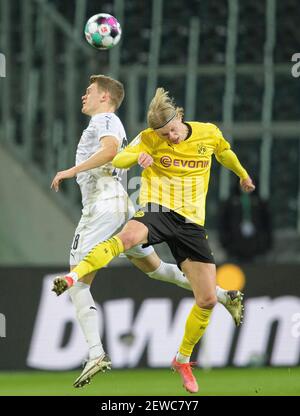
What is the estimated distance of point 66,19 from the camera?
15.8 meters

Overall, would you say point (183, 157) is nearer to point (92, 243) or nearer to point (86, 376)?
point (92, 243)

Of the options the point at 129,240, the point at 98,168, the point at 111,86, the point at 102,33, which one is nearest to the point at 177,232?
the point at 129,240

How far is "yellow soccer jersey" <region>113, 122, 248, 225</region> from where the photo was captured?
8.20 metres

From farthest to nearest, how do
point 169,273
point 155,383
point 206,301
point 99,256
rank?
point 155,383 < point 169,273 < point 206,301 < point 99,256

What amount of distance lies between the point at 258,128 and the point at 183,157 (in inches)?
266

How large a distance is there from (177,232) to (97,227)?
594 millimetres

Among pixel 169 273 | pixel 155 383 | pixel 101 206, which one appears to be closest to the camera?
pixel 101 206

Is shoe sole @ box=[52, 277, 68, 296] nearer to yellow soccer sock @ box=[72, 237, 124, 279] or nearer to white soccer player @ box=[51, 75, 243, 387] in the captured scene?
yellow soccer sock @ box=[72, 237, 124, 279]

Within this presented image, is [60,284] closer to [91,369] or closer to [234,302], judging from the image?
[91,369]

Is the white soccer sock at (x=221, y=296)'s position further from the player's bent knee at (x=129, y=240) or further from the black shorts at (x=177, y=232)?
the player's bent knee at (x=129, y=240)

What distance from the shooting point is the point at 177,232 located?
8.24 metres

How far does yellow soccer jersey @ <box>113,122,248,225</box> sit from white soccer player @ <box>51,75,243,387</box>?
257mm

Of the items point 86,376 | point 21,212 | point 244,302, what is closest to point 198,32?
point 21,212

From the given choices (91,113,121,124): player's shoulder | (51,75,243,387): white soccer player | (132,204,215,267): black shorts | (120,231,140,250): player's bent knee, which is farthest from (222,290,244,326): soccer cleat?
(91,113,121,124): player's shoulder
